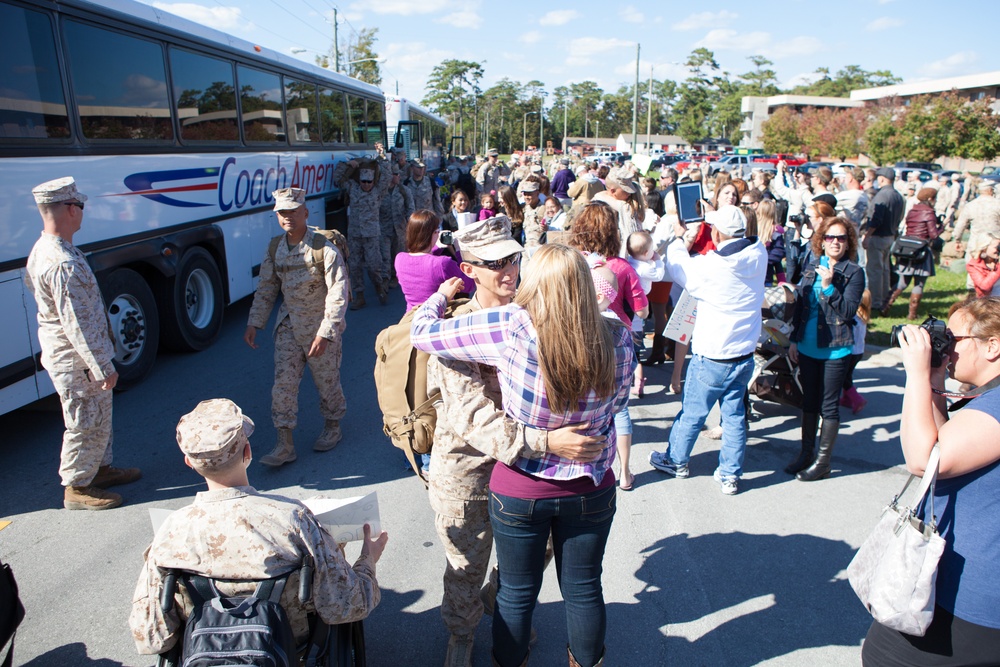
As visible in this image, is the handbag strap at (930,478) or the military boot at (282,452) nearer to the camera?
the handbag strap at (930,478)

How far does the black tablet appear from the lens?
24.1 ft

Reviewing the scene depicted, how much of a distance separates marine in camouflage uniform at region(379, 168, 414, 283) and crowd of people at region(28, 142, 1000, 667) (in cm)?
582

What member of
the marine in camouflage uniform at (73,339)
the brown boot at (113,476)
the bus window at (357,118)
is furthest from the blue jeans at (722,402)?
the bus window at (357,118)

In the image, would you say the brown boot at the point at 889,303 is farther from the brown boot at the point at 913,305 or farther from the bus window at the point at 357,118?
the bus window at the point at 357,118

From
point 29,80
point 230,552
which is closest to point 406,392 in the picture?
point 230,552

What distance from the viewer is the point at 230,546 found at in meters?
1.73

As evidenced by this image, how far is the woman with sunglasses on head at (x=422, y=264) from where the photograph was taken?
3.77 metres

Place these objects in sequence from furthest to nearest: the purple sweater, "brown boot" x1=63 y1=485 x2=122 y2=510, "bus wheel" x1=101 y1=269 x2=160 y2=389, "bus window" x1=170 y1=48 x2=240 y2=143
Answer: "bus window" x1=170 y1=48 x2=240 y2=143, "bus wheel" x1=101 y1=269 x2=160 y2=389, "brown boot" x1=63 y1=485 x2=122 y2=510, the purple sweater

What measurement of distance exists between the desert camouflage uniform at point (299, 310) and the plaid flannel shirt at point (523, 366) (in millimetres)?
2277

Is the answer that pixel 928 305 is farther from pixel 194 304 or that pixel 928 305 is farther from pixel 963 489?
pixel 194 304

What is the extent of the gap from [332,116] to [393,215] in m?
2.46

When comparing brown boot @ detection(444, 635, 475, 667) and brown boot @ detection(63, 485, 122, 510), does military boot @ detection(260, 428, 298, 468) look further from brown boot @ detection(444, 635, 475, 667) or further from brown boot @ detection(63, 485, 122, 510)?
brown boot @ detection(444, 635, 475, 667)

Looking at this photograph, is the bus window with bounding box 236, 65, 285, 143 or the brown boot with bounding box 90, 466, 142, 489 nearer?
the brown boot with bounding box 90, 466, 142, 489

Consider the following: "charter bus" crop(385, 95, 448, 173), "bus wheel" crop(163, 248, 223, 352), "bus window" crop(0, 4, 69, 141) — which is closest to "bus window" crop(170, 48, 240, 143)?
"bus wheel" crop(163, 248, 223, 352)
